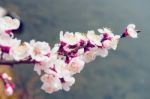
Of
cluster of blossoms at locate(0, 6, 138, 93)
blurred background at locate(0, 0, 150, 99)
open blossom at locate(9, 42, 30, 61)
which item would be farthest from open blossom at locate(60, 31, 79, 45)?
blurred background at locate(0, 0, 150, 99)

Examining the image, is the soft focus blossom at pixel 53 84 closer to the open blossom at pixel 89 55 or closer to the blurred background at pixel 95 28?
the open blossom at pixel 89 55

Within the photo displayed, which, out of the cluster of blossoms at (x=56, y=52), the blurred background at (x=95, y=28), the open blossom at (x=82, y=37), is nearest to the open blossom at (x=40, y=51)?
the cluster of blossoms at (x=56, y=52)

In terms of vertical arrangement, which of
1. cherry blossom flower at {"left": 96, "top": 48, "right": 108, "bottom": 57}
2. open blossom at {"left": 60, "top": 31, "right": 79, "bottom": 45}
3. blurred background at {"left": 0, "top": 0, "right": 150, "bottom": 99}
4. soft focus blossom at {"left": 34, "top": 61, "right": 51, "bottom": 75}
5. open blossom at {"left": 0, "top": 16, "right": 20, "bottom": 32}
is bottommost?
blurred background at {"left": 0, "top": 0, "right": 150, "bottom": 99}

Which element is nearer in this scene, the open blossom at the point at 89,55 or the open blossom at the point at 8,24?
the open blossom at the point at 8,24

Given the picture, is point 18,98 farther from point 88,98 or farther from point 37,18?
point 37,18

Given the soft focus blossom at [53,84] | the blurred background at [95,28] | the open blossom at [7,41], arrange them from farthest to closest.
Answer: the blurred background at [95,28], the soft focus blossom at [53,84], the open blossom at [7,41]

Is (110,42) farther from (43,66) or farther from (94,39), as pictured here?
(43,66)

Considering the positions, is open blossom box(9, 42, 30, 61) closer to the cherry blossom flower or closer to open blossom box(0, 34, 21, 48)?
open blossom box(0, 34, 21, 48)

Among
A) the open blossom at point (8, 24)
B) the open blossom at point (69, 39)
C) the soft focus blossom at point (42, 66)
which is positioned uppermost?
the open blossom at point (8, 24)
